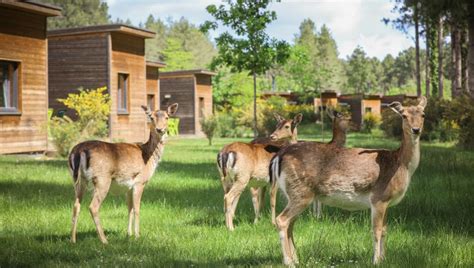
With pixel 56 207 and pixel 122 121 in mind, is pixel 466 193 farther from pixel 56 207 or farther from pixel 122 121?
pixel 122 121

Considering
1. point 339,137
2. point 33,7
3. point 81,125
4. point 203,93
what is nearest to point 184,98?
point 203,93

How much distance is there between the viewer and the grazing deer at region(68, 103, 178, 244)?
731 cm

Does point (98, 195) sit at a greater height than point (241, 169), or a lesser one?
lesser

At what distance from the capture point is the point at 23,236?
7340 millimetres

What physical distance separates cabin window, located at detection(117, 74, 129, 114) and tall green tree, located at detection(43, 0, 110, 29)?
46.0 metres

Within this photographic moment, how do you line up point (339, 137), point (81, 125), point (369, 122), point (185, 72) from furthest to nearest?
point (369, 122), point (185, 72), point (81, 125), point (339, 137)

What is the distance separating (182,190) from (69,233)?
434 centimetres

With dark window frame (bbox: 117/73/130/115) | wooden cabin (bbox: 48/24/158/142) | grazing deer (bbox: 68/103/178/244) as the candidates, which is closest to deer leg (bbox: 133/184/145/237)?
grazing deer (bbox: 68/103/178/244)

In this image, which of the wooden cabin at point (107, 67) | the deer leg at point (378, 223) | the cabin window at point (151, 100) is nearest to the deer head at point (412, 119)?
the deer leg at point (378, 223)

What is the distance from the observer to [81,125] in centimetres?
2133

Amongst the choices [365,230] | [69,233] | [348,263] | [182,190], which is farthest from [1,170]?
[348,263]

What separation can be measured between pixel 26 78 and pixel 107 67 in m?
5.70

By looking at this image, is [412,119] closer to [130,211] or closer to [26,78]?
[130,211]

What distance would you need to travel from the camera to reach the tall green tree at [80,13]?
72.1 meters
